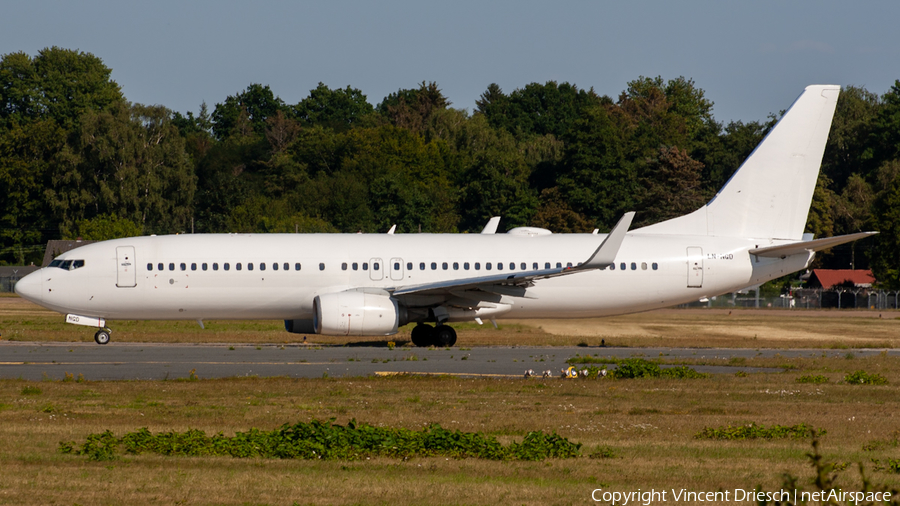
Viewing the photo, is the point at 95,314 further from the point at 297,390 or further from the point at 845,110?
the point at 845,110

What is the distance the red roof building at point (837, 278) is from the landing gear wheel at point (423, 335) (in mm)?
63478

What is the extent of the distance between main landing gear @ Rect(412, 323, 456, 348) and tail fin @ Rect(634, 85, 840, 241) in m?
8.86

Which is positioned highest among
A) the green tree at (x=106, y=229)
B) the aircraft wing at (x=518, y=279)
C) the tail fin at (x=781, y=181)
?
the green tree at (x=106, y=229)

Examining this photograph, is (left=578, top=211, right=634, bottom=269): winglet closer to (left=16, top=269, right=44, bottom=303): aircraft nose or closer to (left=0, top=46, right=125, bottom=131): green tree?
(left=16, top=269, right=44, bottom=303): aircraft nose

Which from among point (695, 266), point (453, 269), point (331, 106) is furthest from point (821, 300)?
point (331, 106)

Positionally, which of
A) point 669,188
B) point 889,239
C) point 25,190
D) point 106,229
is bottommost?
point 889,239

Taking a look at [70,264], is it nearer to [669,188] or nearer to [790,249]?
[790,249]

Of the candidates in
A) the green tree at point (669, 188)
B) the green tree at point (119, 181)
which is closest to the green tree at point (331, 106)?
the green tree at point (119, 181)

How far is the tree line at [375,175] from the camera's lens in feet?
276

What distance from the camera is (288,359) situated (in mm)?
25109

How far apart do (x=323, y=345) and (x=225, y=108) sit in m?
118

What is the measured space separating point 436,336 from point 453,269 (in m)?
2.06

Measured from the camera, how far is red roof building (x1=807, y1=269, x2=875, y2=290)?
281 ft
